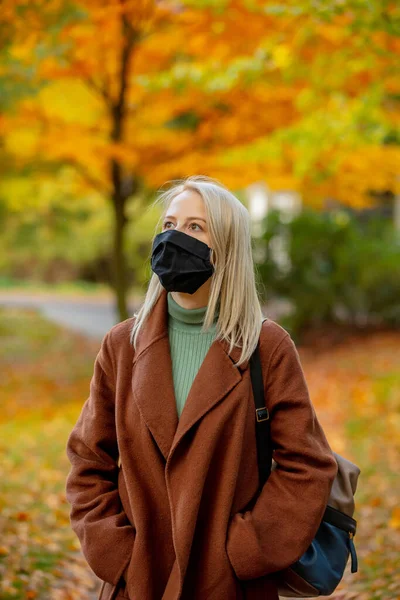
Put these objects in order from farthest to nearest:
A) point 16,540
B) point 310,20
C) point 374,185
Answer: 1. point 374,185
2. point 310,20
3. point 16,540

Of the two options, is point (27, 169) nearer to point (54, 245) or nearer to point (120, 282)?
A: point (120, 282)

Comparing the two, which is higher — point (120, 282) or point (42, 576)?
point (120, 282)

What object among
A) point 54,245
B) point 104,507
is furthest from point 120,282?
point 54,245

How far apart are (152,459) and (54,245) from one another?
99.2ft

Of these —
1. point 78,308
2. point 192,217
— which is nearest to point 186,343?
point 192,217

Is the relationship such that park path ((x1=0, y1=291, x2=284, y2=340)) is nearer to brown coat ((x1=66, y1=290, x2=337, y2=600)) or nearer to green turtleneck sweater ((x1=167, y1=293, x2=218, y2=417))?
green turtleneck sweater ((x1=167, y1=293, x2=218, y2=417))

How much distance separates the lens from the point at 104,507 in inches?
94.9

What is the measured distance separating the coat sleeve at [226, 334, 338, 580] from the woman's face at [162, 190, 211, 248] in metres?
0.45

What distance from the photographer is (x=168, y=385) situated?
7.79 ft

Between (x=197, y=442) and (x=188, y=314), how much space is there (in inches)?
17.0

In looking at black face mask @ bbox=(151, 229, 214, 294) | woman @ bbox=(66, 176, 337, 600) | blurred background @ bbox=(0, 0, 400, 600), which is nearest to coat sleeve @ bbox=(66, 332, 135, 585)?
woman @ bbox=(66, 176, 337, 600)

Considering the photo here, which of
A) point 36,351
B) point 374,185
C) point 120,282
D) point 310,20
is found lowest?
point 36,351

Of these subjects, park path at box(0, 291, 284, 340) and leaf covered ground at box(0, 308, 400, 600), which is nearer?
leaf covered ground at box(0, 308, 400, 600)

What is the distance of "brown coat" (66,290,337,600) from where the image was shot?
89.4 inches
